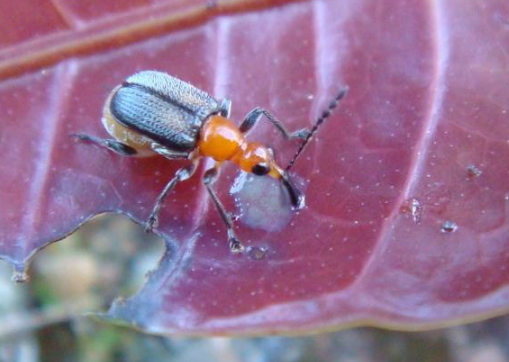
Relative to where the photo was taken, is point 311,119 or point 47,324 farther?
point 47,324

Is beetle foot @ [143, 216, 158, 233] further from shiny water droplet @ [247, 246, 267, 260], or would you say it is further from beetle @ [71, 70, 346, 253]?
shiny water droplet @ [247, 246, 267, 260]

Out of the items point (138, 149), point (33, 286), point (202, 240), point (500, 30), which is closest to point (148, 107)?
point (138, 149)

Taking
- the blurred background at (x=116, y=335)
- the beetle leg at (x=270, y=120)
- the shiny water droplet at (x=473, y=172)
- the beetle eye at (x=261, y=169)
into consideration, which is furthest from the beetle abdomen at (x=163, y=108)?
the blurred background at (x=116, y=335)

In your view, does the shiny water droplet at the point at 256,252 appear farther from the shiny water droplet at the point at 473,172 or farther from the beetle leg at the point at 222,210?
the shiny water droplet at the point at 473,172

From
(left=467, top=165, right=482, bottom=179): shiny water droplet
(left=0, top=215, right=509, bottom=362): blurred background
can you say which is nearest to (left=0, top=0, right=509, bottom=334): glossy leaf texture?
(left=467, top=165, right=482, bottom=179): shiny water droplet

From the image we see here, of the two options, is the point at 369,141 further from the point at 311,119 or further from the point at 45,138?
the point at 45,138
